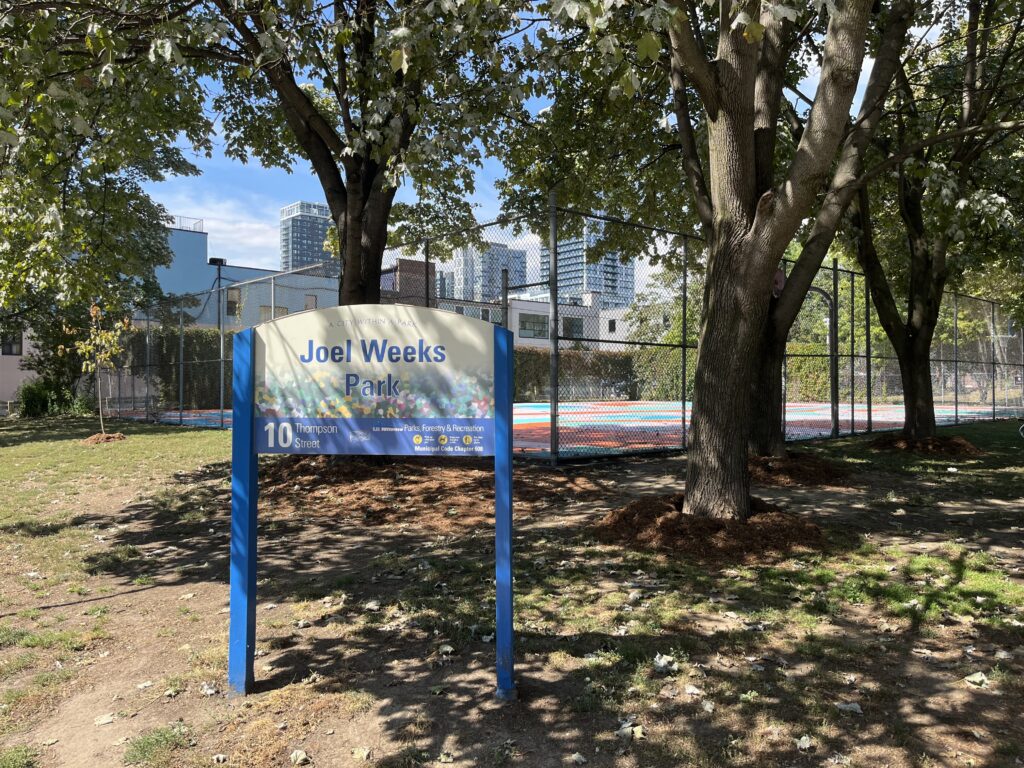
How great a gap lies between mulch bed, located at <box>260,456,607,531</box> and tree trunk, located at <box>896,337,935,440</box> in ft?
22.7

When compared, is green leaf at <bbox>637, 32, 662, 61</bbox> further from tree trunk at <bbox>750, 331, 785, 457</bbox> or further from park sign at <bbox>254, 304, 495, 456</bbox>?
tree trunk at <bbox>750, 331, 785, 457</bbox>

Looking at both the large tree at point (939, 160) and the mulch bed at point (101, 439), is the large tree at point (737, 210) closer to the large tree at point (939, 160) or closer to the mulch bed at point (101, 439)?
the large tree at point (939, 160)

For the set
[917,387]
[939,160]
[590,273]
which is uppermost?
[939,160]

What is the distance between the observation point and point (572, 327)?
37.3 ft

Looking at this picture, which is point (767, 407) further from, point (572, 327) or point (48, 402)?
point (48, 402)

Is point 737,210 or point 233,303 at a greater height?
point 233,303

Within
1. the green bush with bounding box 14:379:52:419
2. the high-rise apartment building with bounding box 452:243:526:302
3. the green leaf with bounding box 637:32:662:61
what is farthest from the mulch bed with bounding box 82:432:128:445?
the green leaf with bounding box 637:32:662:61

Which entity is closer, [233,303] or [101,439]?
[101,439]

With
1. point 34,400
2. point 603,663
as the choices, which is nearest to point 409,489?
point 603,663

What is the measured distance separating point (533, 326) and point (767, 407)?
5167mm

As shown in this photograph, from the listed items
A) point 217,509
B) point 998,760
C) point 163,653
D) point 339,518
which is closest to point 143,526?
point 217,509

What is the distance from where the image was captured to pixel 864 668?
12.0 feet

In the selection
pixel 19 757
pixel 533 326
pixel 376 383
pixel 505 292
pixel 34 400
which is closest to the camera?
pixel 19 757

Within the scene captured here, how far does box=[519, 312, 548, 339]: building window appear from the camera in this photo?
1223 centimetres
